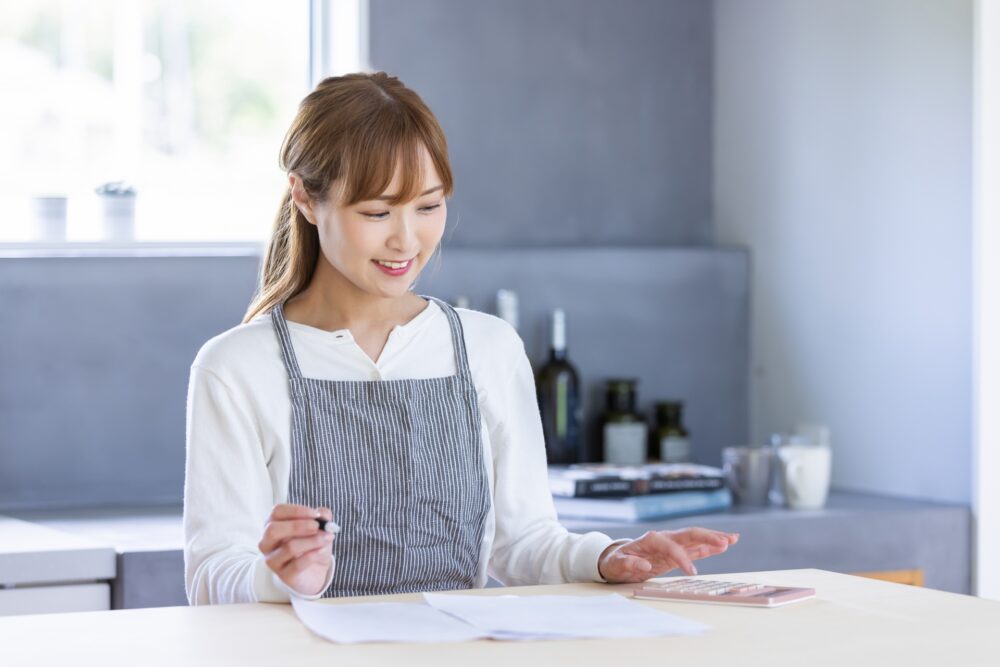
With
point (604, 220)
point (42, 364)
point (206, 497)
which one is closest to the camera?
point (206, 497)

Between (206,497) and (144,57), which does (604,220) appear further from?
(206,497)

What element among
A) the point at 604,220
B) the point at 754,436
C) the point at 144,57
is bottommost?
the point at 754,436

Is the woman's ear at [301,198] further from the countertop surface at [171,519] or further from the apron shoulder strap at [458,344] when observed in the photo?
the countertop surface at [171,519]

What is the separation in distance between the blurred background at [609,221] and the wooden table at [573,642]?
1.18 meters

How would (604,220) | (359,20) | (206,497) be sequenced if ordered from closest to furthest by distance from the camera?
1. (206,497)
2. (359,20)
3. (604,220)

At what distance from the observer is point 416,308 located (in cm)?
200

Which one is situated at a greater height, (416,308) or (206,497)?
(416,308)

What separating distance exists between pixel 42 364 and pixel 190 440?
128 cm

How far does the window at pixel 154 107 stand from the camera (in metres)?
3.17

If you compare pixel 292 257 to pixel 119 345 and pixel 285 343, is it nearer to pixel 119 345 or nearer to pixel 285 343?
pixel 285 343

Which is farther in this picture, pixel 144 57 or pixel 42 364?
pixel 144 57

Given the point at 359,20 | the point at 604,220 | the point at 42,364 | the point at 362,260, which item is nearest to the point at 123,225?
the point at 42,364

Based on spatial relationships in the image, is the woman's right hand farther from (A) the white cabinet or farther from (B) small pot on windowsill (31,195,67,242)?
(B) small pot on windowsill (31,195,67,242)

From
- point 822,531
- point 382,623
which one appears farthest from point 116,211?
point 382,623
